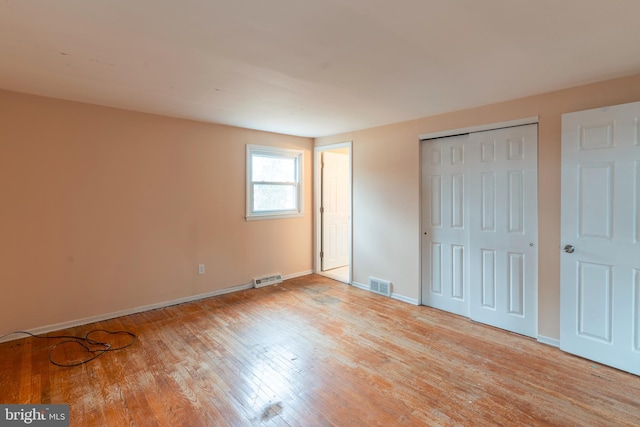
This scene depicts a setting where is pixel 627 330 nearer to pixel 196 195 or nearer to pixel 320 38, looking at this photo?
pixel 320 38

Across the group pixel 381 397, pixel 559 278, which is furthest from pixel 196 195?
pixel 559 278

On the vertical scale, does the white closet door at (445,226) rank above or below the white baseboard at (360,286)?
above

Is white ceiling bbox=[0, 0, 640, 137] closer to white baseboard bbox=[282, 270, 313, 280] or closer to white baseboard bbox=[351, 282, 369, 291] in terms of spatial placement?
white baseboard bbox=[351, 282, 369, 291]

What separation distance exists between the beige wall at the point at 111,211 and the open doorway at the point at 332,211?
44.5 inches

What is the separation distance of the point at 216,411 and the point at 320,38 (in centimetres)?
250

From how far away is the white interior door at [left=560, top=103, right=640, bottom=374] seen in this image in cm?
242

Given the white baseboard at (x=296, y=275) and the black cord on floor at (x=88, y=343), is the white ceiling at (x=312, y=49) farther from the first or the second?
the white baseboard at (x=296, y=275)

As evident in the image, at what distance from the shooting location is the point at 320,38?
1.90 meters

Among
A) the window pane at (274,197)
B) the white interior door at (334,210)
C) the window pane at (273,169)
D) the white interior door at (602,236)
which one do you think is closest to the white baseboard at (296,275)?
the white interior door at (334,210)

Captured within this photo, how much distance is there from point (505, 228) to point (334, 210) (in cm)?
296

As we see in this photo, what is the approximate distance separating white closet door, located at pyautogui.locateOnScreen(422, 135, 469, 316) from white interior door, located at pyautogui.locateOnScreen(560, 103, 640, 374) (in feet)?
3.27

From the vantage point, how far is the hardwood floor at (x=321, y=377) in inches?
77.8
